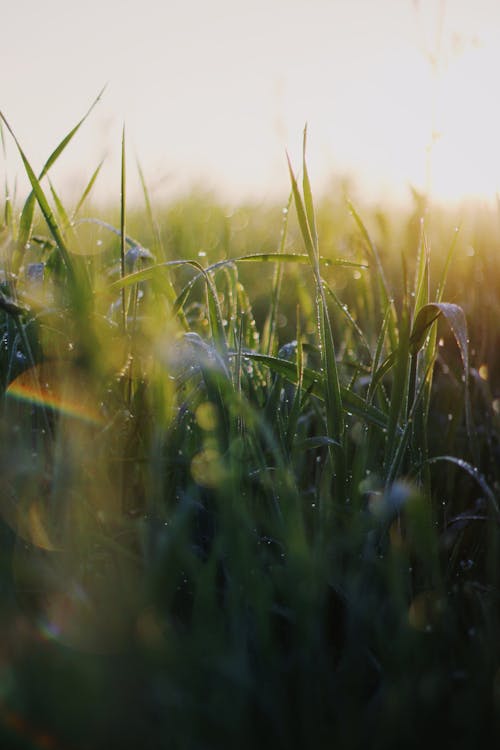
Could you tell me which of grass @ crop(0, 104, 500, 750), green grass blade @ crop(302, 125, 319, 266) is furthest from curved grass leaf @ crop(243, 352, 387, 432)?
green grass blade @ crop(302, 125, 319, 266)

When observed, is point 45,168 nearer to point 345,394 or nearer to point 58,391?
point 58,391

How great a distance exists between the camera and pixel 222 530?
→ 101 cm

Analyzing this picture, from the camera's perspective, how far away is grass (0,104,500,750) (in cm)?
76

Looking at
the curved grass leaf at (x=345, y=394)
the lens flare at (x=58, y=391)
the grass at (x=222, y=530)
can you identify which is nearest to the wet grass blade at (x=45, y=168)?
the grass at (x=222, y=530)

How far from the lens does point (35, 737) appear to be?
735 mm

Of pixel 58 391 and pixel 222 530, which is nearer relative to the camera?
pixel 222 530

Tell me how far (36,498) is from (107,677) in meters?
0.37

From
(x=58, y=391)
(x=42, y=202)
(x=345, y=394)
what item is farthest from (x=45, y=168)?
(x=345, y=394)

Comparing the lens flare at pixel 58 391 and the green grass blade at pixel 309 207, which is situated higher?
the green grass blade at pixel 309 207

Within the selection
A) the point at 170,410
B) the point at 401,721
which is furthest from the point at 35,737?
the point at 170,410

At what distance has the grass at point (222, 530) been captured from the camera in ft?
2.50

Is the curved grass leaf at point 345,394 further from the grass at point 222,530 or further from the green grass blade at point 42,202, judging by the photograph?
the green grass blade at point 42,202

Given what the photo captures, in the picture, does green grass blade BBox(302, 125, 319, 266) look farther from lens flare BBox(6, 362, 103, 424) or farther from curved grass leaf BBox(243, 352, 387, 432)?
lens flare BBox(6, 362, 103, 424)

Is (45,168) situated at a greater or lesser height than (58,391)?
greater
